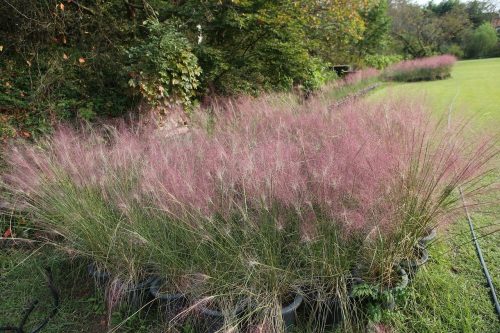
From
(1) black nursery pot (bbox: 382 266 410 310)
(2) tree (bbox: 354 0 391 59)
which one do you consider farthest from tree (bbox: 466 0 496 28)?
(1) black nursery pot (bbox: 382 266 410 310)

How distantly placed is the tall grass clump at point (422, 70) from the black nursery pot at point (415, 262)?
1302cm

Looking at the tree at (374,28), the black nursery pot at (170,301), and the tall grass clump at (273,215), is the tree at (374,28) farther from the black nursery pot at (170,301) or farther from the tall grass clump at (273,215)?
the black nursery pot at (170,301)

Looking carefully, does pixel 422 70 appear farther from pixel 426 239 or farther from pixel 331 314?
pixel 331 314

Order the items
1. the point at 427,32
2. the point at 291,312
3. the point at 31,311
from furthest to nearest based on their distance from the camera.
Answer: the point at 427,32 < the point at 31,311 < the point at 291,312

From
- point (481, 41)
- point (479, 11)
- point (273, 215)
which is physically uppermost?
point (273, 215)

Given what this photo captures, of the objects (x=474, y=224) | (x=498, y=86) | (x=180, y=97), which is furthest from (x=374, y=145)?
(x=498, y=86)

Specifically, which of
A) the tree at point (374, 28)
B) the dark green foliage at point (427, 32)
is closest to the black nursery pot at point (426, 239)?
the tree at point (374, 28)

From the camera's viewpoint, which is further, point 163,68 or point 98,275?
point 163,68

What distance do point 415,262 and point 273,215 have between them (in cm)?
84

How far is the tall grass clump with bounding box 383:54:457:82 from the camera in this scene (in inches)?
539

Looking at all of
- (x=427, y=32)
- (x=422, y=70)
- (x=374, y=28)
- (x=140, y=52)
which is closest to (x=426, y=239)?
(x=140, y=52)

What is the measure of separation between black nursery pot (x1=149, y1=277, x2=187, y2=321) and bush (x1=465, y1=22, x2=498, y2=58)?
3338 centimetres

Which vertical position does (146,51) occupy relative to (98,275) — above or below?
above

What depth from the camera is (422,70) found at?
13.8 m
